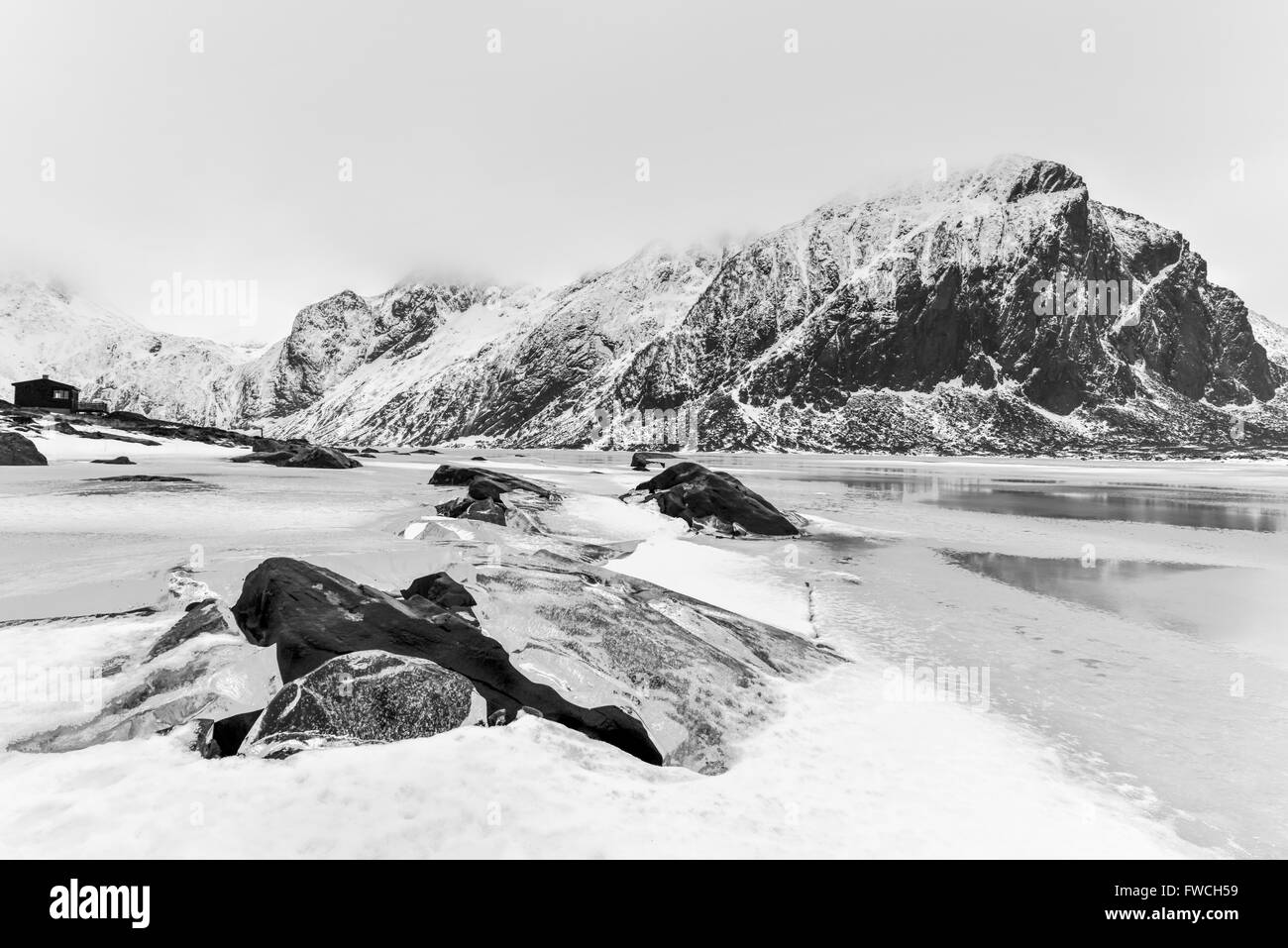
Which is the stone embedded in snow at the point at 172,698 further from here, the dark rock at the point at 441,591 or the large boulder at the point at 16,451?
the large boulder at the point at 16,451

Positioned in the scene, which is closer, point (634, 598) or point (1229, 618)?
point (634, 598)

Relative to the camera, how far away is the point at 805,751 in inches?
233

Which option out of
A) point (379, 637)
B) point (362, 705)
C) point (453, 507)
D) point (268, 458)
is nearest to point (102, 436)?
point (268, 458)

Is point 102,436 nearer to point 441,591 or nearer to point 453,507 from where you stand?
point 453,507

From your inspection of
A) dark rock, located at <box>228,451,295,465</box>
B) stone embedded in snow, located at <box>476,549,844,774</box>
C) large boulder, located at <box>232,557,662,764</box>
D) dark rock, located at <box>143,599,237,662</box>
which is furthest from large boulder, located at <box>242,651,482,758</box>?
dark rock, located at <box>228,451,295,465</box>

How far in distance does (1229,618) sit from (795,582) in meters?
7.48

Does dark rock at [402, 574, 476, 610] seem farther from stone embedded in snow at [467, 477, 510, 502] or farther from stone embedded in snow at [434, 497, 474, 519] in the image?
stone embedded in snow at [467, 477, 510, 502]

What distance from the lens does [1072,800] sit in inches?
196

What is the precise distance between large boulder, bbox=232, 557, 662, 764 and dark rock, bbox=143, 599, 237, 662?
0.70 feet

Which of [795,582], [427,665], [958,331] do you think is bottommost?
[795,582]
